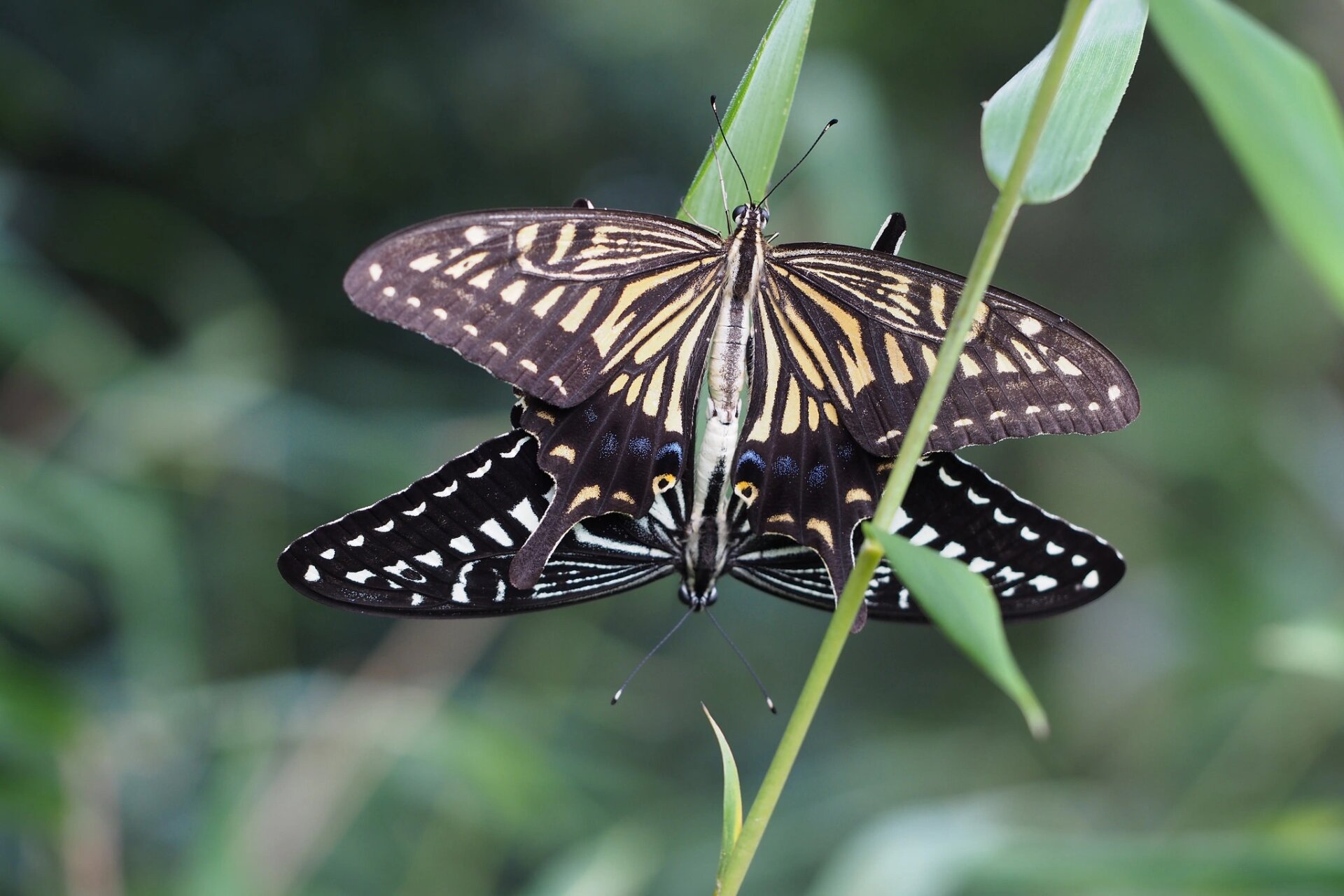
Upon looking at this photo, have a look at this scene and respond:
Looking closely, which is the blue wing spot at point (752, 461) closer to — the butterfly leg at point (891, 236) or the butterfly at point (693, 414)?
the butterfly at point (693, 414)

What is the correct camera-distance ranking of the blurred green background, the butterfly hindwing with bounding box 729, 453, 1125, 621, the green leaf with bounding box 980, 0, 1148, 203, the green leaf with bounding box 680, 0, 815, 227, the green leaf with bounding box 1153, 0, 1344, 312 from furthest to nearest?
the blurred green background, the butterfly hindwing with bounding box 729, 453, 1125, 621, the green leaf with bounding box 680, 0, 815, 227, the green leaf with bounding box 980, 0, 1148, 203, the green leaf with bounding box 1153, 0, 1344, 312

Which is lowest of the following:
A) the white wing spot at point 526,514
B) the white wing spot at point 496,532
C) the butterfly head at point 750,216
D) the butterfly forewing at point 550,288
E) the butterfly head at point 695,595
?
the butterfly head at point 695,595

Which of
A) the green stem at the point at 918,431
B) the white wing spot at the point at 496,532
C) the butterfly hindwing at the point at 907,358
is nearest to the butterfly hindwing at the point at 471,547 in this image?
the white wing spot at the point at 496,532

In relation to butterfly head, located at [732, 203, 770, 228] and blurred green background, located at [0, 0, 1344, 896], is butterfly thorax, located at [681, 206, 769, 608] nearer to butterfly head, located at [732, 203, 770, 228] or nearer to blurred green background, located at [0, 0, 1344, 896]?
butterfly head, located at [732, 203, 770, 228]

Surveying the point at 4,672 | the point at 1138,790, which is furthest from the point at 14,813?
the point at 1138,790

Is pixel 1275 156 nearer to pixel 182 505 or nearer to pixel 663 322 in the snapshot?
pixel 663 322

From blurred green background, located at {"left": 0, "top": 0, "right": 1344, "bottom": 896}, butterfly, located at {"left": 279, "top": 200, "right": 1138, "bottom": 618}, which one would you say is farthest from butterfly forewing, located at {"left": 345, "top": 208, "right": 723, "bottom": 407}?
blurred green background, located at {"left": 0, "top": 0, "right": 1344, "bottom": 896}

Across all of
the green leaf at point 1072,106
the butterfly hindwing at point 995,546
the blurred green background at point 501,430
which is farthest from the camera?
the blurred green background at point 501,430
